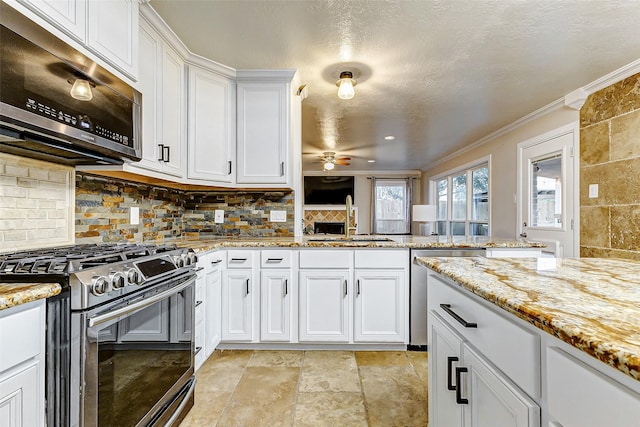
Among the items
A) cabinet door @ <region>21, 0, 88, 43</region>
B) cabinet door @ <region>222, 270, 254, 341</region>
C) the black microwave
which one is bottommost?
cabinet door @ <region>222, 270, 254, 341</region>

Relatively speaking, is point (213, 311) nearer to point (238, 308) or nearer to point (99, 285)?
point (238, 308)

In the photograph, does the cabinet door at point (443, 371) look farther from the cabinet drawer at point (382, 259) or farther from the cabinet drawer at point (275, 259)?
the cabinet drawer at point (275, 259)

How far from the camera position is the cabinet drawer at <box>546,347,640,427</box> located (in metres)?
0.46

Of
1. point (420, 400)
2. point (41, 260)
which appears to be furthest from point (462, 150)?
point (41, 260)

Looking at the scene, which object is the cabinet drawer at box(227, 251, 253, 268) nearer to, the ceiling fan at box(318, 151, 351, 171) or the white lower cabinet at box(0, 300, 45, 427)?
the white lower cabinet at box(0, 300, 45, 427)

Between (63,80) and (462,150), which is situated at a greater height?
(462,150)

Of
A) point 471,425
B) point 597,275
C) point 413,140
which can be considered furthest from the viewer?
point 413,140

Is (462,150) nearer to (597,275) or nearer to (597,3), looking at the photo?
(597,3)

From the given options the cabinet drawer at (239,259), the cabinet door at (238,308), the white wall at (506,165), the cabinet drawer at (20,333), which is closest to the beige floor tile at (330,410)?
the cabinet door at (238,308)

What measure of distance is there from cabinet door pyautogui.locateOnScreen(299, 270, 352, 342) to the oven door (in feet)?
3.02

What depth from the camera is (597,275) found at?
1039 millimetres

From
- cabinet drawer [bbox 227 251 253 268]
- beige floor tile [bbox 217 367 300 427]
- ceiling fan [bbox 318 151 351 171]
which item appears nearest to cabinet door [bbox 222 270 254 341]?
cabinet drawer [bbox 227 251 253 268]

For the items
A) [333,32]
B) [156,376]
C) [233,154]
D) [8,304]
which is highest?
[333,32]

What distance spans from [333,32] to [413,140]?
3186 mm
